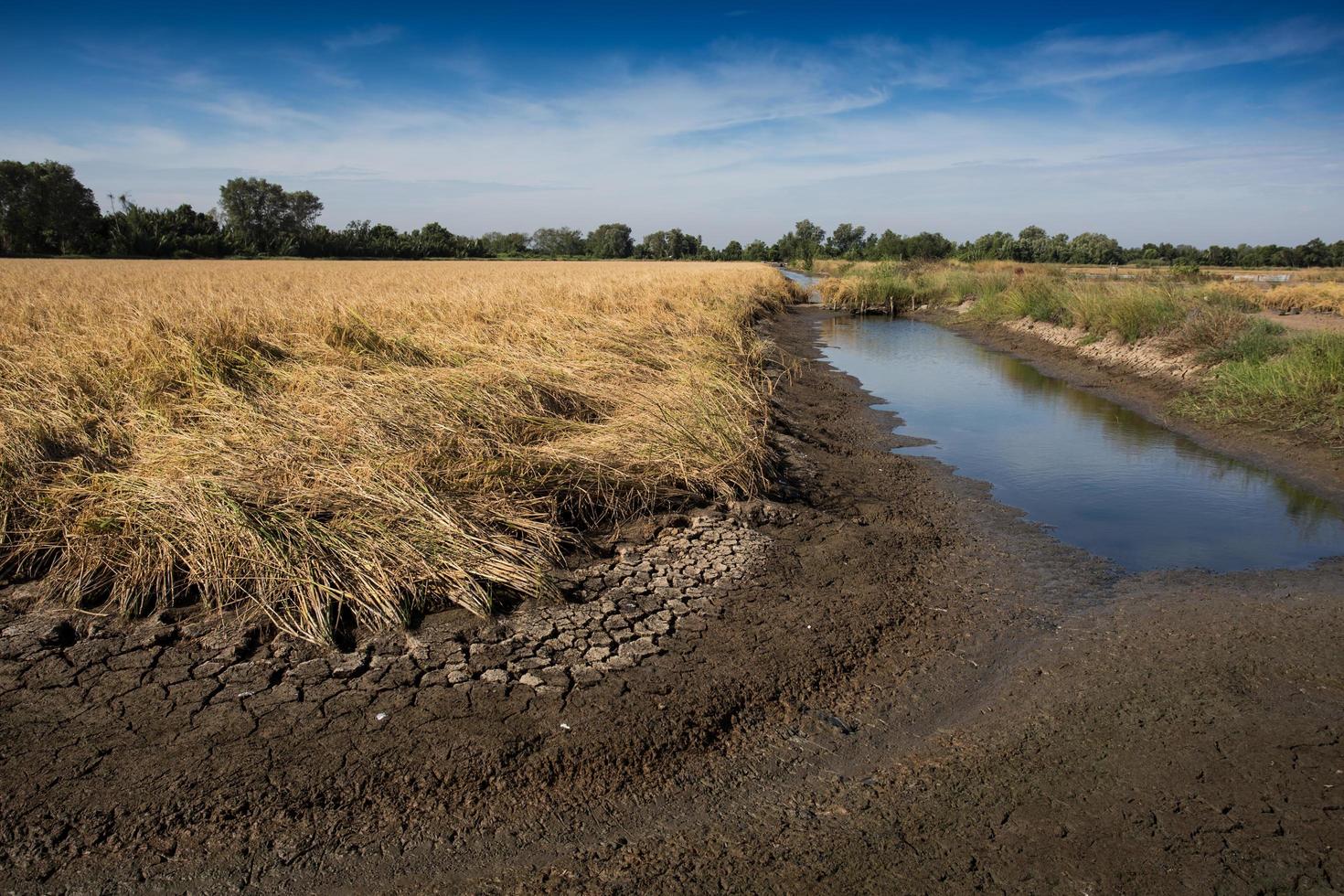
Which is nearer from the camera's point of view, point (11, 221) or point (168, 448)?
point (168, 448)

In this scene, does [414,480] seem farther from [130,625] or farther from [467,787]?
[467,787]

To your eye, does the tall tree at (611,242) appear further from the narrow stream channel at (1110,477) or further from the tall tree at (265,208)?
the narrow stream channel at (1110,477)

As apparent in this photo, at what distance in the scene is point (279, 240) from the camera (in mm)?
61469

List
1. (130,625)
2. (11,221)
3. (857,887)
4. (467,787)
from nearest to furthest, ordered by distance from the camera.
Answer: (857,887)
(467,787)
(130,625)
(11,221)

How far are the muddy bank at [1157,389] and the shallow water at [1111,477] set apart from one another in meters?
0.26

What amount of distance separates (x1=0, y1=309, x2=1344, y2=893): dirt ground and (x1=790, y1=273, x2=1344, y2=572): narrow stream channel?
1.30 meters

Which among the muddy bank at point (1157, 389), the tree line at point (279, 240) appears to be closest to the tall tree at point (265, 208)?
the tree line at point (279, 240)

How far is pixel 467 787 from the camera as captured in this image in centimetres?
277

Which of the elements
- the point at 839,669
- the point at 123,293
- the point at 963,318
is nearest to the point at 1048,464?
the point at 839,669

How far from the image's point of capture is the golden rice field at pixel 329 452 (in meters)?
3.96

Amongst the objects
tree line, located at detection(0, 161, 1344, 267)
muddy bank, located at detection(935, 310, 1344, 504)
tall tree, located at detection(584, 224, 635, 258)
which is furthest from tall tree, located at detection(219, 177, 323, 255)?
muddy bank, located at detection(935, 310, 1344, 504)

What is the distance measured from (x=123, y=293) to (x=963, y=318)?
21.8 metres

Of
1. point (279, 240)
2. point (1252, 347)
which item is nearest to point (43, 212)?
point (279, 240)

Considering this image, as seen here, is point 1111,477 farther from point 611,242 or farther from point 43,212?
point 611,242
